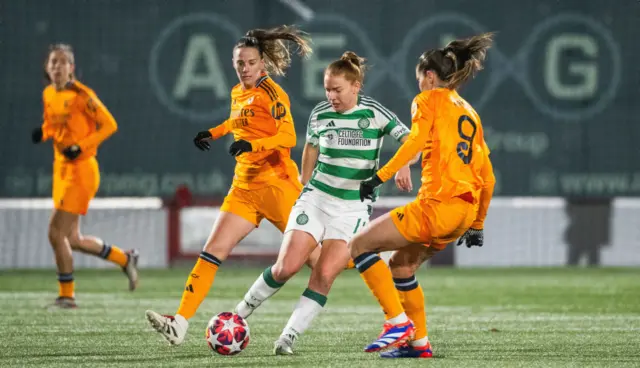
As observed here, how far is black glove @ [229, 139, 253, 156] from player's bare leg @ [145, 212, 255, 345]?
566 millimetres

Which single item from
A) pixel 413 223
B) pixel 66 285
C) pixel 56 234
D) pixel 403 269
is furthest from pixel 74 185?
pixel 413 223

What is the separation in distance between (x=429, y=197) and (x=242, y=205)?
131cm

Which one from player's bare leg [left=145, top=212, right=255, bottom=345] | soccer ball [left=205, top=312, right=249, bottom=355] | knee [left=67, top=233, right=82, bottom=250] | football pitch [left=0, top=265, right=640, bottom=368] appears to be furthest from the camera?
knee [left=67, top=233, right=82, bottom=250]

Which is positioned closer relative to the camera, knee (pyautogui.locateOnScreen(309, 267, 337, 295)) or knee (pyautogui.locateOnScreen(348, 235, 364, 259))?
knee (pyautogui.locateOnScreen(348, 235, 364, 259))

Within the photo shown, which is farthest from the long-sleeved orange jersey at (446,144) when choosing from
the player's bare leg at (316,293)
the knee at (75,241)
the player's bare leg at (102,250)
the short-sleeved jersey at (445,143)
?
the knee at (75,241)

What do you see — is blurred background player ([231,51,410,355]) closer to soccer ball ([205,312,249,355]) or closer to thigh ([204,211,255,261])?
soccer ball ([205,312,249,355])

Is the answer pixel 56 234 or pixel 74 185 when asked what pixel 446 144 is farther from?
pixel 56 234

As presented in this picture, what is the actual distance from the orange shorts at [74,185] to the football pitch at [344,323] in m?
0.84

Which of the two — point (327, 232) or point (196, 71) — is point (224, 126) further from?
point (196, 71)

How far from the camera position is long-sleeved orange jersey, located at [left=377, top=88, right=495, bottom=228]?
254 inches

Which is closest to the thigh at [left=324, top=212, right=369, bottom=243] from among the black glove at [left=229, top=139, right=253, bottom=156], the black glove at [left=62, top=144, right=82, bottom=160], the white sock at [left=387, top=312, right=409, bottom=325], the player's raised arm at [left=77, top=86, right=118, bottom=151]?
the white sock at [left=387, top=312, right=409, bottom=325]

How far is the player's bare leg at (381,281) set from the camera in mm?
6582

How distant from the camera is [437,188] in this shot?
648 cm

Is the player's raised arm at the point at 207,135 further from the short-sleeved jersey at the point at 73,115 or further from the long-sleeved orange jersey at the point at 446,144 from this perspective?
the short-sleeved jersey at the point at 73,115
